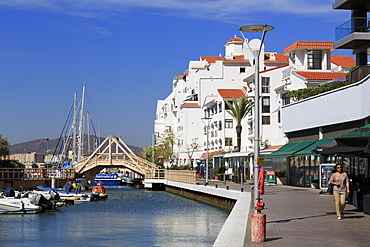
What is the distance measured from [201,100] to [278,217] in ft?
303

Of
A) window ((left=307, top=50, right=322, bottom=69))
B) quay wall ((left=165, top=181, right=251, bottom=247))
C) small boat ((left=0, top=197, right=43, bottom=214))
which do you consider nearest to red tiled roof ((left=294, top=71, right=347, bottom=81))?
window ((left=307, top=50, right=322, bottom=69))

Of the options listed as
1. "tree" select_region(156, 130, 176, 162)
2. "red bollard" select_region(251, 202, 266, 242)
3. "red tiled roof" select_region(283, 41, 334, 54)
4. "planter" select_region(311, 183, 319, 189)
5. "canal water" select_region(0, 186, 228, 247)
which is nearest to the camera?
"red bollard" select_region(251, 202, 266, 242)

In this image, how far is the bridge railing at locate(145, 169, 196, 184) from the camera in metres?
62.7

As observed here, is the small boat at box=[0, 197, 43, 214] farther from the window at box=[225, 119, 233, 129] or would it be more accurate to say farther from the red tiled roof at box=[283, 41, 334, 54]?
the window at box=[225, 119, 233, 129]

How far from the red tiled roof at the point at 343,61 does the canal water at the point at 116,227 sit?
1842 inches

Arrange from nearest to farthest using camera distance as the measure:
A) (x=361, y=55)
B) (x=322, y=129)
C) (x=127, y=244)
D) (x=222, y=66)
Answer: (x=127, y=244) → (x=322, y=129) → (x=361, y=55) → (x=222, y=66)

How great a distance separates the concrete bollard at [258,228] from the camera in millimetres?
15560

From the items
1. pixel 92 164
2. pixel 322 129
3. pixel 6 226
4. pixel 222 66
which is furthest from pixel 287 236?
pixel 222 66

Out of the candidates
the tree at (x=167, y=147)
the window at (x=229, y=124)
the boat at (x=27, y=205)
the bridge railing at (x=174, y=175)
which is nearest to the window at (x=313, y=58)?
the bridge railing at (x=174, y=175)

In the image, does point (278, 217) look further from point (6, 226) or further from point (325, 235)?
point (6, 226)

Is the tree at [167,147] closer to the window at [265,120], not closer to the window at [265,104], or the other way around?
the window at [265,104]

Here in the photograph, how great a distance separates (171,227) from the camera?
108 ft

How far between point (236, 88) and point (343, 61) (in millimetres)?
25311

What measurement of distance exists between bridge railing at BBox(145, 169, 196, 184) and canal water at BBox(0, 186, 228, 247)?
15209 millimetres
